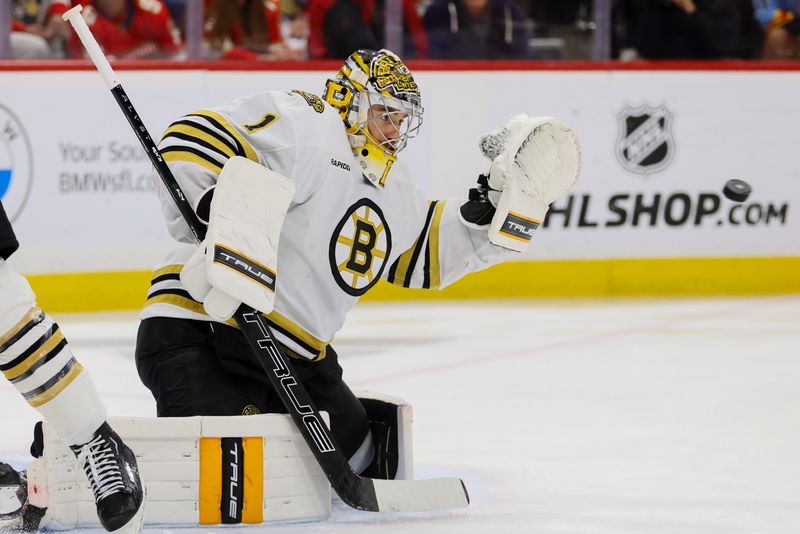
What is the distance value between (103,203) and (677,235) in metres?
2.29

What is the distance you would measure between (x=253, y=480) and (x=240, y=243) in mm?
420

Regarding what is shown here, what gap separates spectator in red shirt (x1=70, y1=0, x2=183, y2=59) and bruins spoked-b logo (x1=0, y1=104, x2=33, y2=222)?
40cm

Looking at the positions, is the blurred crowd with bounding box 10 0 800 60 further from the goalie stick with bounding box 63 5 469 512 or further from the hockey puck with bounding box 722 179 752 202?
the goalie stick with bounding box 63 5 469 512

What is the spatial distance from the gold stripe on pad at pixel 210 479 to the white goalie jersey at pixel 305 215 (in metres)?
0.27

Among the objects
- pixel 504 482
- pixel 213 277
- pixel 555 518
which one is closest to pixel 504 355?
pixel 504 482

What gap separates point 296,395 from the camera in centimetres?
257

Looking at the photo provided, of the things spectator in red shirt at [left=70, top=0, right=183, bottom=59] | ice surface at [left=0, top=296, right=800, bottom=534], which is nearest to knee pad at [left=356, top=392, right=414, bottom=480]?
ice surface at [left=0, top=296, right=800, bottom=534]

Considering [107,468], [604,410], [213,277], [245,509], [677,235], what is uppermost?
[213,277]

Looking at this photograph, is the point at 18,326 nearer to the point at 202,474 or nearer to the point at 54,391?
the point at 54,391

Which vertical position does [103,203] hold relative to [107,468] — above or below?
below

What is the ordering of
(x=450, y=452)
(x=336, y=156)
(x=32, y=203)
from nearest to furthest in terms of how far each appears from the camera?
(x=336, y=156), (x=450, y=452), (x=32, y=203)

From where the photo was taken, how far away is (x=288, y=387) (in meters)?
2.58

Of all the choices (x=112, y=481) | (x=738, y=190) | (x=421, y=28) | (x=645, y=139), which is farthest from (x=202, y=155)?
(x=645, y=139)

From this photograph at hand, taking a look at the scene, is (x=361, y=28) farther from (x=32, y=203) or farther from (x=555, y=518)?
(x=555, y=518)
